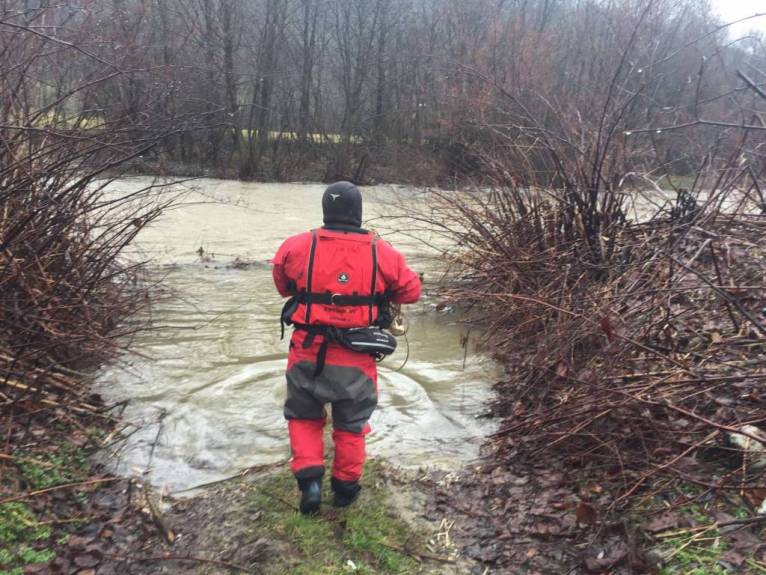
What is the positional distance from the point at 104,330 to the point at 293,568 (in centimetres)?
339

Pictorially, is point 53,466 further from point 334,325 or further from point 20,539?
point 334,325

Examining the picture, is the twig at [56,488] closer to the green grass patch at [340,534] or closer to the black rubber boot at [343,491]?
the green grass patch at [340,534]

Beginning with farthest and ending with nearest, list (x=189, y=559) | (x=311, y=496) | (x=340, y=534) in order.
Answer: (x=311, y=496), (x=340, y=534), (x=189, y=559)

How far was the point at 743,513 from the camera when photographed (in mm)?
2967

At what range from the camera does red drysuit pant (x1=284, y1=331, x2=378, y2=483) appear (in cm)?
352

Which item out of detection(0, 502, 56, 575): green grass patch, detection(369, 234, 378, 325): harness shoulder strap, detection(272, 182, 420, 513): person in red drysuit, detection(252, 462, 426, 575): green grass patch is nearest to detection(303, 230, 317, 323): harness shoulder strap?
detection(272, 182, 420, 513): person in red drysuit

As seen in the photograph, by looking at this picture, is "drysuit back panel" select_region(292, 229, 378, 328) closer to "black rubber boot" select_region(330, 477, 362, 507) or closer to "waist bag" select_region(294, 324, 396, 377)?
"waist bag" select_region(294, 324, 396, 377)

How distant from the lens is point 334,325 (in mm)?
3502

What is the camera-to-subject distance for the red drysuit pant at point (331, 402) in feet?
11.5

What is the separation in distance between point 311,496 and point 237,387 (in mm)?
2269

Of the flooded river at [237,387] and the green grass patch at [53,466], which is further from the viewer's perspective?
A: the flooded river at [237,387]

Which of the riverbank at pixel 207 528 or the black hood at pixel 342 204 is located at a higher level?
the black hood at pixel 342 204

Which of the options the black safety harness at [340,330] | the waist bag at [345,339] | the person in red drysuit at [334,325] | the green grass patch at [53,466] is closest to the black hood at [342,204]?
the person in red drysuit at [334,325]

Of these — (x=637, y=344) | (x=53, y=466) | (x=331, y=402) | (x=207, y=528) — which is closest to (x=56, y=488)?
(x=53, y=466)
